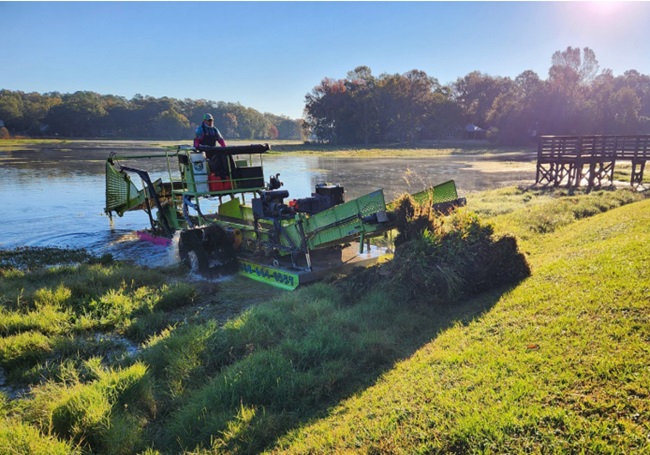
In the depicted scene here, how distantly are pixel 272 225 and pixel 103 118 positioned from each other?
122681 mm

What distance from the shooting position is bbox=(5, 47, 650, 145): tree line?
65062 millimetres

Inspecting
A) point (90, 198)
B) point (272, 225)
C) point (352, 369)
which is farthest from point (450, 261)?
point (90, 198)

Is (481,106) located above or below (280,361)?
above

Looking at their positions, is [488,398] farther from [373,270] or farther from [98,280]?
[98,280]

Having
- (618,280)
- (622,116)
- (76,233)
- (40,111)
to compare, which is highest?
(40,111)

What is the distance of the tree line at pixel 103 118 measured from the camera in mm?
105875

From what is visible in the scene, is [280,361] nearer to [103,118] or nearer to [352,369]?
[352,369]

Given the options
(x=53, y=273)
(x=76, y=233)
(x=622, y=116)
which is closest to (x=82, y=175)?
(x=76, y=233)

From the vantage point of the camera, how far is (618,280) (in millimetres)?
5043

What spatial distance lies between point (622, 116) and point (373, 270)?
7366cm

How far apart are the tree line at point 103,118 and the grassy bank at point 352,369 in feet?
Answer: 376

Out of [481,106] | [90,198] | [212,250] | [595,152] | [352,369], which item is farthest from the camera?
[481,106]

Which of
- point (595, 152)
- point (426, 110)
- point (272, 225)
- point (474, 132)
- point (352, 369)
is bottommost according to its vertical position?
point (352, 369)

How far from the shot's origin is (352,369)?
15.8 feet
